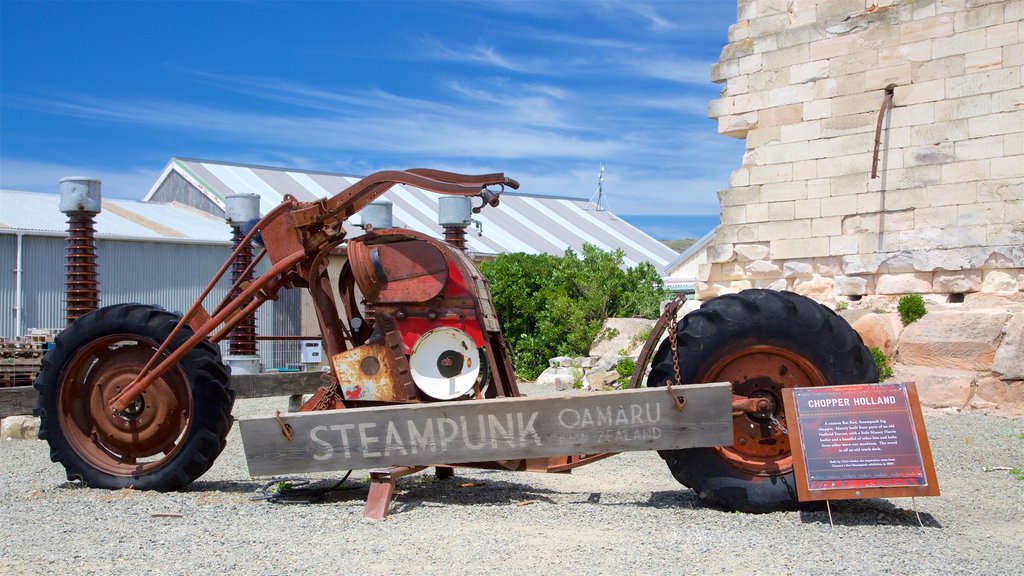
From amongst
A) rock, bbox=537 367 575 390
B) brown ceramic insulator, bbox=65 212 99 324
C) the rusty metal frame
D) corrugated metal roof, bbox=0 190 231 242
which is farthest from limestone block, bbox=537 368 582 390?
the rusty metal frame

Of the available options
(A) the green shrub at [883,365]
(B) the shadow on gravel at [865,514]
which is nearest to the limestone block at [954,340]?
(A) the green shrub at [883,365]

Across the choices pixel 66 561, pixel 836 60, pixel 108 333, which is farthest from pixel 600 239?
pixel 66 561

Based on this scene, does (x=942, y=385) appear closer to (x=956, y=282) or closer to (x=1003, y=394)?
(x=1003, y=394)

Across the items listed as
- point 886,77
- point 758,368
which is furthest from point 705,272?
point 758,368

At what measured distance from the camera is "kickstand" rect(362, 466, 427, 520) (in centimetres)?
565

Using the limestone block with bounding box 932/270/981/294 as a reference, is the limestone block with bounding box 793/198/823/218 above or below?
above

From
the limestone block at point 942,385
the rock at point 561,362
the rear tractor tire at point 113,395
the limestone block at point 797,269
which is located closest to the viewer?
the rear tractor tire at point 113,395

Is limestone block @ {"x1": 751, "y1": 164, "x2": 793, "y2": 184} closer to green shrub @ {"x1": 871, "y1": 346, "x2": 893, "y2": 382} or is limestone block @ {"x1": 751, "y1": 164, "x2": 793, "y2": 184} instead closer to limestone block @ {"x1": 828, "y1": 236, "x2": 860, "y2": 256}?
limestone block @ {"x1": 828, "y1": 236, "x2": 860, "y2": 256}

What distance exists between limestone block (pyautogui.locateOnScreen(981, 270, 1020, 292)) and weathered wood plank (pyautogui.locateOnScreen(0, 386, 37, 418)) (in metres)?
10.4

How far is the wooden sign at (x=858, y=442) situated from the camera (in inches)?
209

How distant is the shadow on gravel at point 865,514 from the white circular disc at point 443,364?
2061mm

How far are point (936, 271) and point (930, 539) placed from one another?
26.4ft

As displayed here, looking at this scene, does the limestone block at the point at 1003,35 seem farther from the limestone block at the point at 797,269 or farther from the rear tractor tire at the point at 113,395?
the rear tractor tire at the point at 113,395

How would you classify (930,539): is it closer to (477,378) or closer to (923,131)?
(477,378)
